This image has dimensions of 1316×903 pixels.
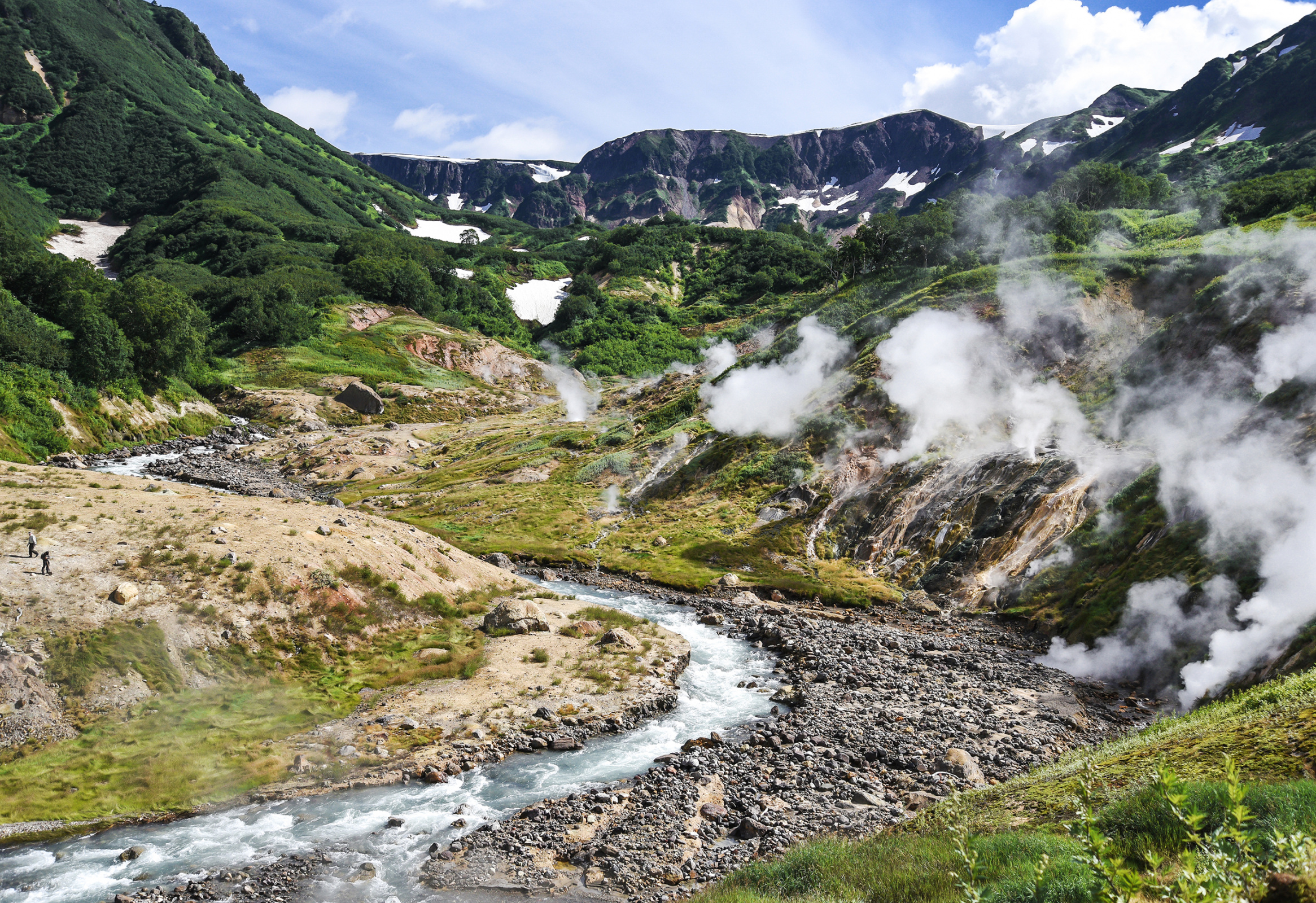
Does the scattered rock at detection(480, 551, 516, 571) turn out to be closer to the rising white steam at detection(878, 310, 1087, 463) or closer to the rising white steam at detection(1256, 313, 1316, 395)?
the rising white steam at detection(878, 310, 1087, 463)

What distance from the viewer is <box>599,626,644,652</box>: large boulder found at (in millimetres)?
33438

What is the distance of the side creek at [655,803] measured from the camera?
17141 mm

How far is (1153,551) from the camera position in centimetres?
3522

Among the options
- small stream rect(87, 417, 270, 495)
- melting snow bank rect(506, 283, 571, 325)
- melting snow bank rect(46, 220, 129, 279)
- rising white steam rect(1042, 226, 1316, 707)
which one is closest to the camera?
rising white steam rect(1042, 226, 1316, 707)

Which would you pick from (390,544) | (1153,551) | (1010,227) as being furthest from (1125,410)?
(390,544)

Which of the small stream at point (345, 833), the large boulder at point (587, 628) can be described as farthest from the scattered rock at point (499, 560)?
the small stream at point (345, 833)

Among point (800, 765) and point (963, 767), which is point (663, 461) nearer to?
point (800, 765)

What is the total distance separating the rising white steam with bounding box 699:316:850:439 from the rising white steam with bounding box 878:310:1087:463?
31.5ft

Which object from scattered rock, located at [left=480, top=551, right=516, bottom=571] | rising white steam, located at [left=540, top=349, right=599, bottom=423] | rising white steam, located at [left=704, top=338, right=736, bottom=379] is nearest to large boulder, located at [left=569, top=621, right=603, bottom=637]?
scattered rock, located at [left=480, top=551, right=516, bottom=571]

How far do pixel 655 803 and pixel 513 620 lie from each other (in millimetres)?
15776

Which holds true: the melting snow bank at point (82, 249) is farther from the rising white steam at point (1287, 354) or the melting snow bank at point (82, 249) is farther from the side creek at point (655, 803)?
the rising white steam at point (1287, 354)

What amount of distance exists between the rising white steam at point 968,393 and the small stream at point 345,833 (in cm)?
3795

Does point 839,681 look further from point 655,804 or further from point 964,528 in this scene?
point 964,528

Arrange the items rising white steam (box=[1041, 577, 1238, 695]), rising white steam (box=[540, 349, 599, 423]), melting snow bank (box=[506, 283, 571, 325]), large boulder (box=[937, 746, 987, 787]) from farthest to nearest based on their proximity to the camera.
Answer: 1. melting snow bank (box=[506, 283, 571, 325])
2. rising white steam (box=[540, 349, 599, 423])
3. rising white steam (box=[1041, 577, 1238, 695])
4. large boulder (box=[937, 746, 987, 787])
